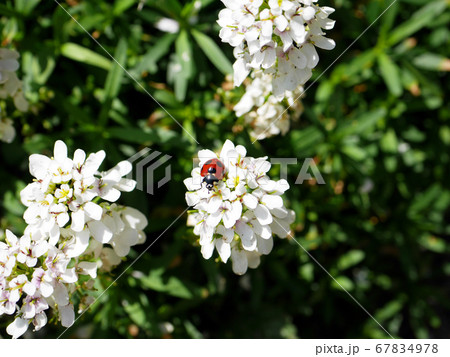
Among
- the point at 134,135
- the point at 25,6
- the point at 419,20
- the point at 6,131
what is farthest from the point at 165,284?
the point at 419,20

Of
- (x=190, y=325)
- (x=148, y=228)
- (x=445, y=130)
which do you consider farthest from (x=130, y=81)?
(x=445, y=130)

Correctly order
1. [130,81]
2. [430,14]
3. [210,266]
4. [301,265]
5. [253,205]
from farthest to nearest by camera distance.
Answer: [301,265] → [430,14] → [130,81] → [210,266] → [253,205]

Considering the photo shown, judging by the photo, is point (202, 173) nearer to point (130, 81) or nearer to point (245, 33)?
point (245, 33)

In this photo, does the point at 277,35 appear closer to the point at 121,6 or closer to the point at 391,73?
the point at 121,6

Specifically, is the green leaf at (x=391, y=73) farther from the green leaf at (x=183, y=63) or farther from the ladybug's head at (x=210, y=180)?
the ladybug's head at (x=210, y=180)

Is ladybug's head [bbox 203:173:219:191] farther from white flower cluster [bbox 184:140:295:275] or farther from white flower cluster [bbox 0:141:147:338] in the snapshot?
white flower cluster [bbox 0:141:147:338]
